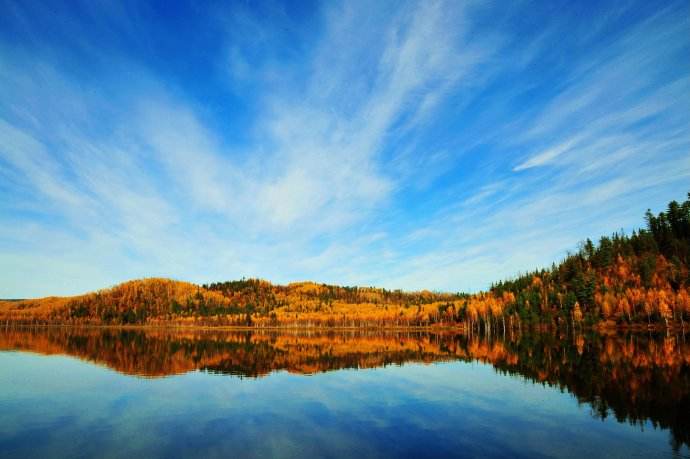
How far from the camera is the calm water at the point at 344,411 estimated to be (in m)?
18.9

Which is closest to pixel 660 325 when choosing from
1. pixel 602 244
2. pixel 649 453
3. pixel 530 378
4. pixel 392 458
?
pixel 602 244

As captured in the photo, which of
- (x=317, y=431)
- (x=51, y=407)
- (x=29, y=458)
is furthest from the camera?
(x=51, y=407)

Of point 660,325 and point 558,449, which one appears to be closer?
point 558,449

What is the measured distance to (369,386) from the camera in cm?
3778

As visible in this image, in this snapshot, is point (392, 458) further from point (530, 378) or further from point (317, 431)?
point (530, 378)

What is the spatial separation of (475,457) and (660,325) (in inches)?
5586

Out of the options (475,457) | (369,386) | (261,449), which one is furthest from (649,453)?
(369,386)

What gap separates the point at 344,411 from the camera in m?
27.1

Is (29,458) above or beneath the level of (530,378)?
above

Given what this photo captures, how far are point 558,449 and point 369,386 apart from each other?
67.7 ft

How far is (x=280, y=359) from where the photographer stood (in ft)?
204

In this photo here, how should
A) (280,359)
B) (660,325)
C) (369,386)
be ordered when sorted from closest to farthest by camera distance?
1. (369,386)
2. (280,359)
3. (660,325)

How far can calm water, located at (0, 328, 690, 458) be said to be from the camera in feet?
62.1

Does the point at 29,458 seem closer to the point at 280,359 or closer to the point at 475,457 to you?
the point at 475,457
